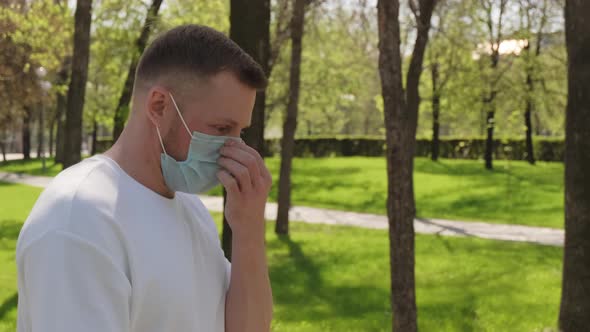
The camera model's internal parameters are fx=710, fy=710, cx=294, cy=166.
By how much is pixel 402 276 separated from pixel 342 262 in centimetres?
688

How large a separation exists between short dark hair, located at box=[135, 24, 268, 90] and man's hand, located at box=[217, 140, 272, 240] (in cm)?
20

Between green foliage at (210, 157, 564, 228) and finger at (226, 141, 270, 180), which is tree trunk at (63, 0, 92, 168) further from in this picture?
green foliage at (210, 157, 564, 228)

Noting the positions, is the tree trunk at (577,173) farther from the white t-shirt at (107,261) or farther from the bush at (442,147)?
the bush at (442,147)

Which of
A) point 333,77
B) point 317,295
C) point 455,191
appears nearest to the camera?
point 317,295

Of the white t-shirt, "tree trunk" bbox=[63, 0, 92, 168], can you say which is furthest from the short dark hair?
"tree trunk" bbox=[63, 0, 92, 168]

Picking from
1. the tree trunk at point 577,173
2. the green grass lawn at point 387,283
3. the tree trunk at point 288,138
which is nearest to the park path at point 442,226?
the green grass lawn at point 387,283

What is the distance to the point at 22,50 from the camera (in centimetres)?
1505

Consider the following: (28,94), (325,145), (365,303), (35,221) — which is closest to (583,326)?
(365,303)

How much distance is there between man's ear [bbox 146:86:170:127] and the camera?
1836 mm

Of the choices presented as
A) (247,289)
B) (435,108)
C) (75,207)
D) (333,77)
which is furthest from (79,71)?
(435,108)

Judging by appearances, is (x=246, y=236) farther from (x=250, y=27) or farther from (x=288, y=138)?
(x=288, y=138)

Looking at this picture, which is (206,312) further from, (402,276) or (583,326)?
(583,326)

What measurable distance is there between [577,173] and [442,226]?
1186 centimetres

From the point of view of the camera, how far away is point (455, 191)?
83.1 ft
